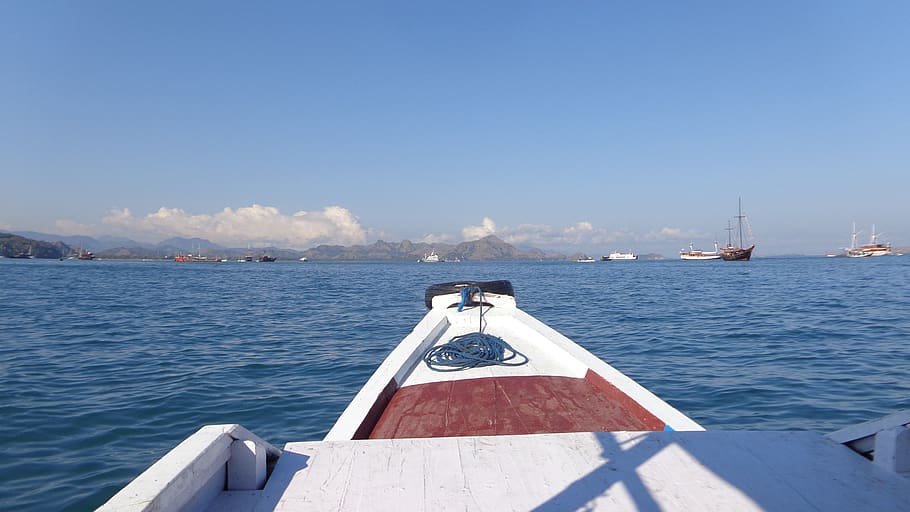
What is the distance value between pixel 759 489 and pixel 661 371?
628cm

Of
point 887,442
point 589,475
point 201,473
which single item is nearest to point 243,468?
point 201,473

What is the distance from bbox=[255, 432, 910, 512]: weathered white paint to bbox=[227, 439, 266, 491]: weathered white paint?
0.07m

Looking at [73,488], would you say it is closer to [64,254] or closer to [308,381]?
[308,381]

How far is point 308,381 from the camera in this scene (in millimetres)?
7520

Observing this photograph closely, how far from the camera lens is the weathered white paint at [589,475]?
2.08m

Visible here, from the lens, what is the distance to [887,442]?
7.48 ft

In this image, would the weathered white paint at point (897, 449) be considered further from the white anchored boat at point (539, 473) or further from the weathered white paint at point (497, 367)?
the weathered white paint at point (497, 367)

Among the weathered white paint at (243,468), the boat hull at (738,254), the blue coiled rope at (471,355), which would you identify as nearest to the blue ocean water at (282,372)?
the blue coiled rope at (471,355)

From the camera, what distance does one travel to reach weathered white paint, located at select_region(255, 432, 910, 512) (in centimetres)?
208

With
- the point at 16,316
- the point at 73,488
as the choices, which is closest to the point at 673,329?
the point at 73,488

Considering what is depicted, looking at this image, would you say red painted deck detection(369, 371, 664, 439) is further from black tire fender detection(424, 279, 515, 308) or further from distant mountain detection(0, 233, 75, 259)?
distant mountain detection(0, 233, 75, 259)

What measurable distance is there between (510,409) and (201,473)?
8.28ft

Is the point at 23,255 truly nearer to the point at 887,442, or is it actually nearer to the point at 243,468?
the point at 243,468

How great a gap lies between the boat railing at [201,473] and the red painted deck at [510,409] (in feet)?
4.74
